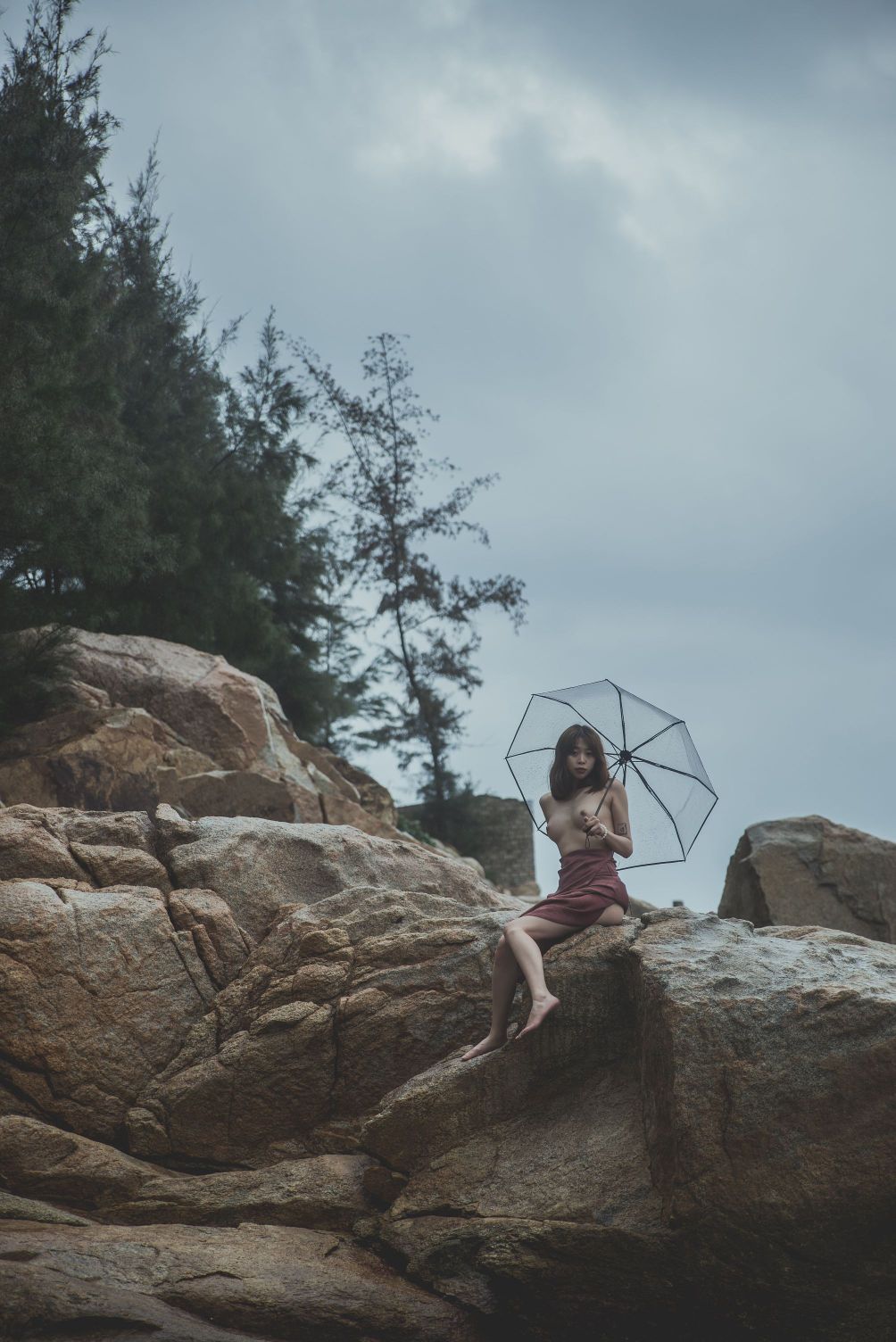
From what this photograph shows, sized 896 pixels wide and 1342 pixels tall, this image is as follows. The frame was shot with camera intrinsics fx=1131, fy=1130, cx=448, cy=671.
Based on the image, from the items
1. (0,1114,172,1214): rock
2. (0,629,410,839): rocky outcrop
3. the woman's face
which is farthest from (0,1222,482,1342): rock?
(0,629,410,839): rocky outcrop

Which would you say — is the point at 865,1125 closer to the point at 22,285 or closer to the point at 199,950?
the point at 199,950

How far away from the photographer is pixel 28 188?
1448cm

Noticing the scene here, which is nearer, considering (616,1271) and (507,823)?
(616,1271)

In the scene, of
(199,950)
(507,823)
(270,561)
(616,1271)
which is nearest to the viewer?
(616,1271)

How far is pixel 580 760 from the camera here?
264 inches

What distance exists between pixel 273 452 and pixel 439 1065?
16961mm

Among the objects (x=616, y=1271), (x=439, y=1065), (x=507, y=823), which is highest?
(x=507, y=823)

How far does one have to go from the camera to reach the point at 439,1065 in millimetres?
6082

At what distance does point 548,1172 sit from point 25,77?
15.9 metres

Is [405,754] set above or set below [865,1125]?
above

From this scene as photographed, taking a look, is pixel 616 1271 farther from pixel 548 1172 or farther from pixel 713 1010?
pixel 713 1010

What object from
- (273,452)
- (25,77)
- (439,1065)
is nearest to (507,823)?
(273,452)

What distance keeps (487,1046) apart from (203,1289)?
5.77 feet

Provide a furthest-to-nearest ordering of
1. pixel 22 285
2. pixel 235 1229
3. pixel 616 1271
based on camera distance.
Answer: pixel 22 285 < pixel 235 1229 < pixel 616 1271
